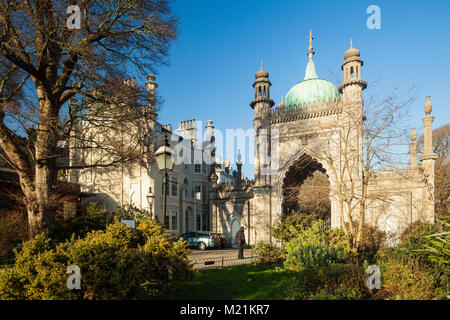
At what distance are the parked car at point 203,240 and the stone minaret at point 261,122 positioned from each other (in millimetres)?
5729

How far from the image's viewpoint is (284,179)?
2502cm

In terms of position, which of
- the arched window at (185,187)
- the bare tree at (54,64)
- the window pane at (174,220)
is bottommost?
the window pane at (174,220)

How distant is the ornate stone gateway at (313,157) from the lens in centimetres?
2114

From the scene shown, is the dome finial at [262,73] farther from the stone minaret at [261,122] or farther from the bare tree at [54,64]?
the bare tree at [54,64]

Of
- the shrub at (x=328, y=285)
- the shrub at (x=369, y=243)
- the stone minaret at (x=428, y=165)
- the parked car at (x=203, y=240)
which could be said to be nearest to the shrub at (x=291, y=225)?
the shrub at (x=369, y=243)

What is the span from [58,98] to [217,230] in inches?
850

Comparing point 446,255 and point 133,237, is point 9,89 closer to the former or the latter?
point 133,237

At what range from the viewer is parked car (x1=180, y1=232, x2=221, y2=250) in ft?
77.3

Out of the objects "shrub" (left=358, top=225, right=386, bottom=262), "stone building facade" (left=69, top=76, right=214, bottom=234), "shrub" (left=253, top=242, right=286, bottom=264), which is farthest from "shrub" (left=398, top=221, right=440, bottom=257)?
"stone building facade" (left=69, top=76, right=214, bottom=234)

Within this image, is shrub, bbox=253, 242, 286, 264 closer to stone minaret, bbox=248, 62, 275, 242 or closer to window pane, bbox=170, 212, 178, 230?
stone minaret, bbox=248, 62, 275, 242

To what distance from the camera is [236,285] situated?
327 inches

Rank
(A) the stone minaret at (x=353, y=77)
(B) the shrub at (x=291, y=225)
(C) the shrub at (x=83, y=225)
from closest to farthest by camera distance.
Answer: (C) the shrub at (x=83, y=225) < (B) the shrub at (x=291, y=225) < (A) the stone minaret at (x=353, y=77)

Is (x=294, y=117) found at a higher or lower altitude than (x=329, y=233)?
higher

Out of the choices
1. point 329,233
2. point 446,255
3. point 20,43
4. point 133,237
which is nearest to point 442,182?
point 329,233
